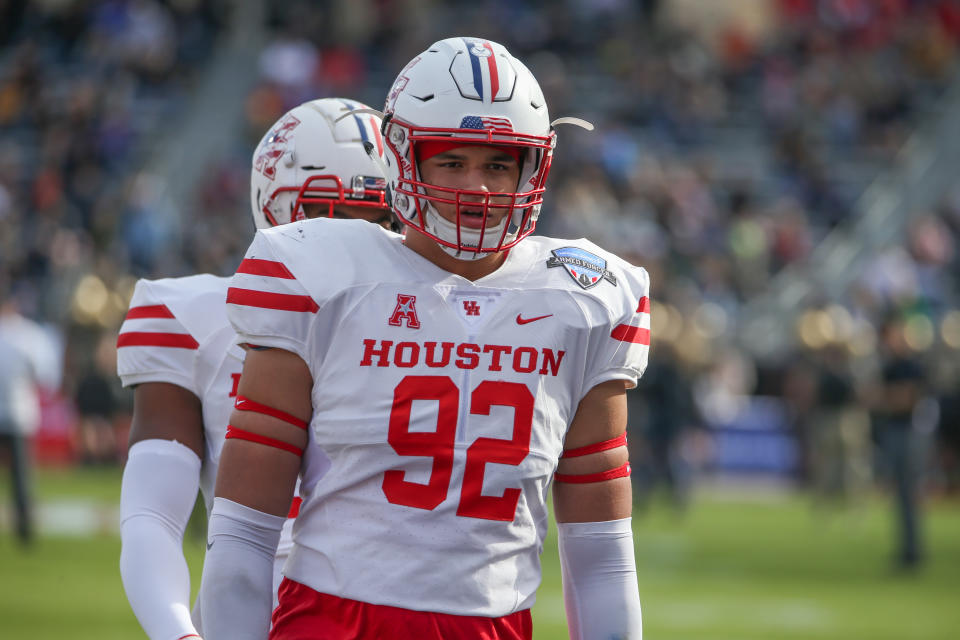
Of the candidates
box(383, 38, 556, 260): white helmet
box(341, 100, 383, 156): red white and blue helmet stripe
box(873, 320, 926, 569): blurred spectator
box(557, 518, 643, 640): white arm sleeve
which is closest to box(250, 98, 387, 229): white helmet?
box(341, 100, 383, 156): red white and blue helmet stripe

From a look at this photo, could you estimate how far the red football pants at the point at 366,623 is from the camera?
93.7 inches

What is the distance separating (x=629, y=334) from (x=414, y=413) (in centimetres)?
43

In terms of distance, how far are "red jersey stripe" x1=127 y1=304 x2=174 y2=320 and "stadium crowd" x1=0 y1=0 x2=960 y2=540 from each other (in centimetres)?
917

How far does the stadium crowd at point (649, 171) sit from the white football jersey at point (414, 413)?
369 inches

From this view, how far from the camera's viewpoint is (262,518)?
→ 244 centimetres

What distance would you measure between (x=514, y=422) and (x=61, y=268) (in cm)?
1422

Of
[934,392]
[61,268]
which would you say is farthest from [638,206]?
[61,268]

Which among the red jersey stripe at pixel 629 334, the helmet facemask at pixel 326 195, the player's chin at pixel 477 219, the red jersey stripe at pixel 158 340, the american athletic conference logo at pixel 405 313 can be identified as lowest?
the red jersey stripe at pixel 629 334

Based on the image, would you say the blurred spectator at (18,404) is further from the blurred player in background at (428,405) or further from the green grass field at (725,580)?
the blurred player in background at (428,405)

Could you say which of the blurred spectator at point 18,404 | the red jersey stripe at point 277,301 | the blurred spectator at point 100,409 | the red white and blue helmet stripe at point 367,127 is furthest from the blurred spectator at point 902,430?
the red jersey stripe at point 277,301

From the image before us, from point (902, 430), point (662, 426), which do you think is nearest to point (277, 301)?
point (902, 430)

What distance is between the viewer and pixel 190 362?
297 cm

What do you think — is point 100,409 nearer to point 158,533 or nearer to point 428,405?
point 158,533

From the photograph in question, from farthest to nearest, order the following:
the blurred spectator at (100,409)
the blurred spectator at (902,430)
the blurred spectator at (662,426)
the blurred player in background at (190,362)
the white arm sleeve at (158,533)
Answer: the blurred spectator at (100,409)
the blurred spectator at (662,426)
the blurred spectator at (902,430)
the blurred player in background at (190,362)
the white arm sleeve at (158,533)
